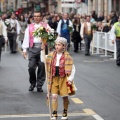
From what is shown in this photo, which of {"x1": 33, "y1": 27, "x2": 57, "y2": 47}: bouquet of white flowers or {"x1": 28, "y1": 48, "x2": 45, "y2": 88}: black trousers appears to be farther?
{"x1": 28, "y1": 48, "x2": 45, "y2": 88}: black trousers

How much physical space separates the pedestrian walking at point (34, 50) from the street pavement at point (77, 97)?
10.4 inches

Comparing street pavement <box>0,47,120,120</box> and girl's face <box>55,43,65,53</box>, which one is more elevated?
girl's face <box>55,43,65,53</box>

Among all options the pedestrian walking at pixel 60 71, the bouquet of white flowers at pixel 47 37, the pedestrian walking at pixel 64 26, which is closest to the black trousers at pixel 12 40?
the pedestrian walking at pixel 64 26

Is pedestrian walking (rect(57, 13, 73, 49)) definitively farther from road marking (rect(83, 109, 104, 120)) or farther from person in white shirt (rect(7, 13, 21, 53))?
road marking (rect(83, 109, 104, 120))

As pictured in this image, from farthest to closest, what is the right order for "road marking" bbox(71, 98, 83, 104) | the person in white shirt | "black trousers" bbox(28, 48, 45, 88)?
the person in white shirt < "black trousers" bbox(28, 48, 45, 88) < "road marking" bbox(71, 98, 83, 104)

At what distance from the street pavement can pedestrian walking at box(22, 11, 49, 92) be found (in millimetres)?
263

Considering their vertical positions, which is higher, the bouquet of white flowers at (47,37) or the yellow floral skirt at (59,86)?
the bouquet of white flowers at (47,37)

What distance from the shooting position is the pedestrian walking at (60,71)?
1041 centimetres

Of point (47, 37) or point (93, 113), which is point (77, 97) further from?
point (47, 37)

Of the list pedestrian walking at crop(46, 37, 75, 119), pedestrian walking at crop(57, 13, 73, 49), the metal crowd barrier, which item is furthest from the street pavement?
pedestrian walking at crop(57, 13, 73, 49)

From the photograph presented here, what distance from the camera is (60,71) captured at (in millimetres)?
10586

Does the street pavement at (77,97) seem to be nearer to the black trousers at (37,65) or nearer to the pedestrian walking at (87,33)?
the black trousers at (37,65)

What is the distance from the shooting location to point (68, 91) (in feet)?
34.1

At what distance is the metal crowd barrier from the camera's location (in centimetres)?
2614
